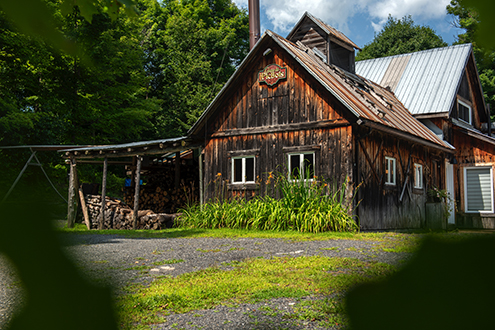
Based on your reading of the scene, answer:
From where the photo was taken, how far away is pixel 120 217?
13.6 metres

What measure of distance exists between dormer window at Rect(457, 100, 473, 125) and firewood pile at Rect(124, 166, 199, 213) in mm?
10694

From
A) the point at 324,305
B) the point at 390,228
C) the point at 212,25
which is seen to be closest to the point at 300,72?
the point at 390,228

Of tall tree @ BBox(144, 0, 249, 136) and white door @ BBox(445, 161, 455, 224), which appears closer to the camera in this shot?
white door @ BBox(445, 161, 455, 224)

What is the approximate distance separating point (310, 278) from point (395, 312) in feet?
14.5

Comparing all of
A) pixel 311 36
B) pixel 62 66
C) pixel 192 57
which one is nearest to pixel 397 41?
pixel 192 57

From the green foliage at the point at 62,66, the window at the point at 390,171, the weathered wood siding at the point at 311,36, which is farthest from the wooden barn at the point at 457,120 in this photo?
the green foliage at the point at 62,66

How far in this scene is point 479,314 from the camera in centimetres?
41

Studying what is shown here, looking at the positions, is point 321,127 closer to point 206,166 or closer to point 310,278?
point 206,166

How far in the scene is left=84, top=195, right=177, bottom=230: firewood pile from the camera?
506 inches

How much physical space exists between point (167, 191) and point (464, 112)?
1234 centimetres

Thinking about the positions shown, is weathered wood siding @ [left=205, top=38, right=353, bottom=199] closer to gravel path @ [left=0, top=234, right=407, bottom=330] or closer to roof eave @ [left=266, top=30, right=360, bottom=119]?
roof eave @ [left=266, top=30, right=360, bottom=119]

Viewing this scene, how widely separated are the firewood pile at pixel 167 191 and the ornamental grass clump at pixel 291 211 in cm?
371

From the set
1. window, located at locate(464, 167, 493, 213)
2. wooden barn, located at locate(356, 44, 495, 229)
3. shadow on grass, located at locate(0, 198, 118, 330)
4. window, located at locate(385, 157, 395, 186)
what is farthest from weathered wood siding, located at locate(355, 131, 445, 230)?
shadow on grass, located at locate(0, 198, 118, 330)

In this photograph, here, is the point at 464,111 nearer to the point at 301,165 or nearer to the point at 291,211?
the point at 301,165
